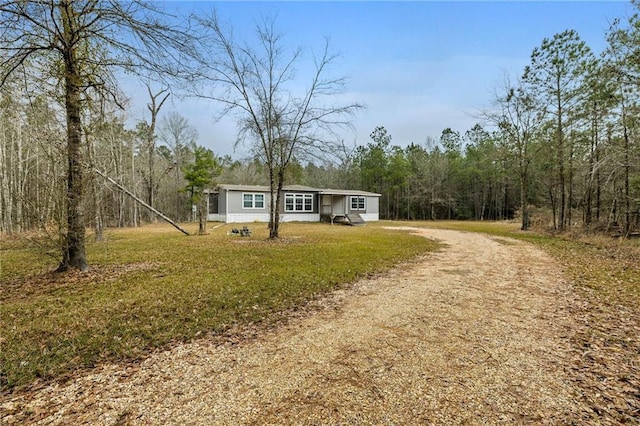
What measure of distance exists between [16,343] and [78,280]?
2.69 metres

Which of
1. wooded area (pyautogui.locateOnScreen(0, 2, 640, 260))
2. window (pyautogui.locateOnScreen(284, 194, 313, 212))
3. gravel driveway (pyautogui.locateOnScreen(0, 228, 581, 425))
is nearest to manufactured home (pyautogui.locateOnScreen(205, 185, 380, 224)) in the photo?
window (pyautogui.locateOnScreen(284, 194, 313, 212))

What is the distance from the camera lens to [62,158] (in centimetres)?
564

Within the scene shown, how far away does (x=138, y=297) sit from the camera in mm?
4645

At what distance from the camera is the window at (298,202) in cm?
2386

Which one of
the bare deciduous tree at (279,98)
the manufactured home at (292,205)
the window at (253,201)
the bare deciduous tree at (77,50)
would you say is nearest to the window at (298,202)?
the manufactured home at (292,205)

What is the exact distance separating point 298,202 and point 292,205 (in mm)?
603

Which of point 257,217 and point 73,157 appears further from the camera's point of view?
point 257,217

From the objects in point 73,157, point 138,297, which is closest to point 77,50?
point 73,157

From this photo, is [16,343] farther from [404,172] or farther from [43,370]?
[404,172]

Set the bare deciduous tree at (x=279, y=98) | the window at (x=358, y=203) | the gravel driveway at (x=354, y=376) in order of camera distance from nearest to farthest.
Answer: the gravel driveway at (x=354, y=376), the bare deciduous tree at (x=279, y=98), the window at (x=358, y=203)

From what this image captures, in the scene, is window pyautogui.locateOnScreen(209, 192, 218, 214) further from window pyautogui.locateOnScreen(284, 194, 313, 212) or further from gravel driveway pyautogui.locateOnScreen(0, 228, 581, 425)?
gravel driveway pyautogui.locateOnScreen(0, 228, 581, 425)

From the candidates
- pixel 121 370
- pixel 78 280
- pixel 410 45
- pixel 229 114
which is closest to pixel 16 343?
pixel 121 370

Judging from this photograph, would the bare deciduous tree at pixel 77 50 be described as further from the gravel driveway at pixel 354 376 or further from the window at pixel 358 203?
the window at pixel 358 203

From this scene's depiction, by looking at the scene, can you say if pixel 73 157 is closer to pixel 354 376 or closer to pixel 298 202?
pixel 354 376
